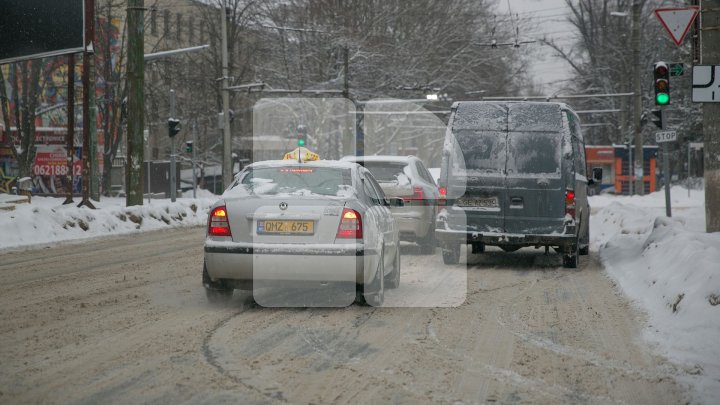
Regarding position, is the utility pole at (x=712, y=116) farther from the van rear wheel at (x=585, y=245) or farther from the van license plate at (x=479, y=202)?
the van license plate at (x=479, y=202)

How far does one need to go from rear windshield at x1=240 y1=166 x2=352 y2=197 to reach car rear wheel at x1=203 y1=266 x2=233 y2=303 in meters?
0.91

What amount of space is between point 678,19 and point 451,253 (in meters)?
4.93

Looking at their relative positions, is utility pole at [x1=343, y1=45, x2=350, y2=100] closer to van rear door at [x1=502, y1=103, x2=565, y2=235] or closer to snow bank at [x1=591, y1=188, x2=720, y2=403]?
snow bank at [x1=591, y1=188, x2=720, y2=403]

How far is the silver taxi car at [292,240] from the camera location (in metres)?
8.68

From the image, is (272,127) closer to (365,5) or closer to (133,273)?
(365,5)

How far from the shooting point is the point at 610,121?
73.3 meters

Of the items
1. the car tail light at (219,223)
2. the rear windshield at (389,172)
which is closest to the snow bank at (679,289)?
the rear windshield at (389,172)

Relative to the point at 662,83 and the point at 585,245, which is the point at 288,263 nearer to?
the point at 585,245

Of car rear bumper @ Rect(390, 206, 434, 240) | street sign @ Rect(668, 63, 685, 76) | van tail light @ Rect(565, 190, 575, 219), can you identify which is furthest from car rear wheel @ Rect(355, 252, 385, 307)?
street sign @ Rect(668, 63, 685, 76)

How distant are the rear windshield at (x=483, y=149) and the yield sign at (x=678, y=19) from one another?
3.25 metres

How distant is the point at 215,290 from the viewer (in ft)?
30.1

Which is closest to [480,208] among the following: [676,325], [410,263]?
[410,263]

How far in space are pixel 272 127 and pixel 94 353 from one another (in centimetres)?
4957

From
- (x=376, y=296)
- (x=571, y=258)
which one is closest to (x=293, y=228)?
(x=376, y=296)
